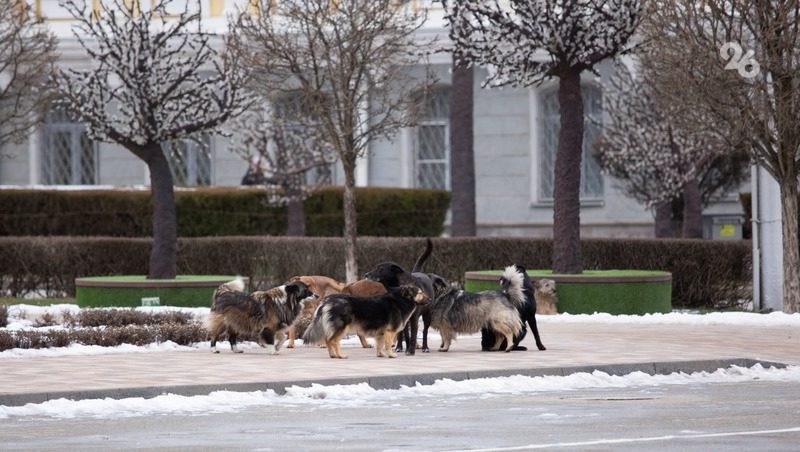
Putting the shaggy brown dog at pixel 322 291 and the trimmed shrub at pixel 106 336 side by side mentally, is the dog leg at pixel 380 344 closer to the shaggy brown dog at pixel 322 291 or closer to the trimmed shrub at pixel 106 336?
the shaggy brown dog at pixel 322 291

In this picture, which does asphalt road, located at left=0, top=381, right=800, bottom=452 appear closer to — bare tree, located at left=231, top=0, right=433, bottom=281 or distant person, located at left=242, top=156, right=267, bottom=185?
bare tree, located at left=231, top=0, right=433, bottom=281

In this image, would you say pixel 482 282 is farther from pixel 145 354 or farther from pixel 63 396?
pixel 63 396

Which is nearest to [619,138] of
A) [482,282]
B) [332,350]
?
[482,282]

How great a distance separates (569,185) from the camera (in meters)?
25.2

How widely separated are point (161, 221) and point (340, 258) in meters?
3.46

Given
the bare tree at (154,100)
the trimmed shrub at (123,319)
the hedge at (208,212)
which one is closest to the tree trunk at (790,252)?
the trimmed shrub at (123,319)

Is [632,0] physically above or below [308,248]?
above

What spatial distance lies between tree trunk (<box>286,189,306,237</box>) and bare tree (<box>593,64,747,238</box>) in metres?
6.47

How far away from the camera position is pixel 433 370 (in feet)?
51.4

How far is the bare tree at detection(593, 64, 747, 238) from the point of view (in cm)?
3353

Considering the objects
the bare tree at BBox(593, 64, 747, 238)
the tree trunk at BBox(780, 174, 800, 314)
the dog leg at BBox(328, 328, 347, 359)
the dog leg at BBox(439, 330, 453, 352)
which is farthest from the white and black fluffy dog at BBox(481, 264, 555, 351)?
the bare tree at BBox(593, 64, 747, 238)

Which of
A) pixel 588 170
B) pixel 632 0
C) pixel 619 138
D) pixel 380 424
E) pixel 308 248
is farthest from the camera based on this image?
pixel 588 170

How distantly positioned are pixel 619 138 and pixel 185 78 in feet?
38.6

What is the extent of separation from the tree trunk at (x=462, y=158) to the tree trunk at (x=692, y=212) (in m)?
4.35
